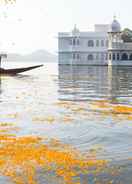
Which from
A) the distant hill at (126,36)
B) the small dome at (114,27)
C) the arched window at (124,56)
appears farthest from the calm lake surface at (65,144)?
the distant hill at (126,36)

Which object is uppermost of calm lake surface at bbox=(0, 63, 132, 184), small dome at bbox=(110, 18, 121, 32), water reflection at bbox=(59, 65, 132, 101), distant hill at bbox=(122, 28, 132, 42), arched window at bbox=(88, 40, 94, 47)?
small dome at bbox=(110, 18, 121, 32)

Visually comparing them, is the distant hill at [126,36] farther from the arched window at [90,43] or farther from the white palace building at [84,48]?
the arched window at [90,43]

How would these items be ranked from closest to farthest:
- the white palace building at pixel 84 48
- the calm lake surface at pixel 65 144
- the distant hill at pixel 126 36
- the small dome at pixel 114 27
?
the calm lake surface at pixel 65 144, the small dome at pixel 114 27, the white palace building at pixel 84 48, the distant hill at pixel 126 36

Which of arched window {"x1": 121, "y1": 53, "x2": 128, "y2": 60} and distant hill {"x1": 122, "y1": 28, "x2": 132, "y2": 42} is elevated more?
distant hill {"x1": 122, "y1": 28, "x2": 132, "y2": 42}

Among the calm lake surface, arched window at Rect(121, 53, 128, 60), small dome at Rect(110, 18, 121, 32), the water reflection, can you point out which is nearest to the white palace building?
arched window at Rect(121, 53, 128, 60)

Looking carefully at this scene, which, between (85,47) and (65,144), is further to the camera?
(85,47)

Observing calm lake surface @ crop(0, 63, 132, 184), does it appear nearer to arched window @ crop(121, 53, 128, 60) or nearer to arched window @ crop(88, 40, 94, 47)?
arched window @ crop(121, 53, 128, 60)

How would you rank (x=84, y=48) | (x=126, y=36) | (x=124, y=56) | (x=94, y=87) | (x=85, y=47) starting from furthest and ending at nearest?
(x=126, y=36), (x=85, y=47), (x=84, y=48), (x=124, y=56), (x=94, y=87)

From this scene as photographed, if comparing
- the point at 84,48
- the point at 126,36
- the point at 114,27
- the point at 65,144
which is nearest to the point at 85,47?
the point at 84,48

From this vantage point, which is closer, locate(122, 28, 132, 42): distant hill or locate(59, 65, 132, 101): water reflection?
locate(59, 65, 132, 101): water reflection

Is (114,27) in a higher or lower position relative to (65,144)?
higher

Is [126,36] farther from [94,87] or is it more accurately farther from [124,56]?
[94,87]

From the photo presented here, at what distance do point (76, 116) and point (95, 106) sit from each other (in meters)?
3.67

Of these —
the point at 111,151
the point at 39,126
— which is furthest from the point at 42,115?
the point at 111,151
